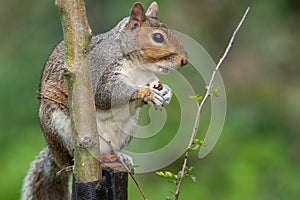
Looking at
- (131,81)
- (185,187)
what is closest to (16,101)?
(185,187)

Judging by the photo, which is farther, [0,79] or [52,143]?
[0,79]

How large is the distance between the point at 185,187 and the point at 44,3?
5.36 ft

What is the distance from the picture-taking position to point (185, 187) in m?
3.41

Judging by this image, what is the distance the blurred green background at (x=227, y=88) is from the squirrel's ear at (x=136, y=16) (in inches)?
56.6

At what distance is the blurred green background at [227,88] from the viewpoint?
3.51m

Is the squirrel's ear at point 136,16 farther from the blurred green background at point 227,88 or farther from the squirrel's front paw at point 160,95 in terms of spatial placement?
the blurred green background at point 227,88

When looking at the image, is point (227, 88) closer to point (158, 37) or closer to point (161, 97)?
point (158, 37)

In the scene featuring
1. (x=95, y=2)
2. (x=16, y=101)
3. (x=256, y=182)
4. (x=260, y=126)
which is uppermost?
(x=95, y=2)

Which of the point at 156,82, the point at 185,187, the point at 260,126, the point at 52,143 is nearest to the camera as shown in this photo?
the point at 156,82

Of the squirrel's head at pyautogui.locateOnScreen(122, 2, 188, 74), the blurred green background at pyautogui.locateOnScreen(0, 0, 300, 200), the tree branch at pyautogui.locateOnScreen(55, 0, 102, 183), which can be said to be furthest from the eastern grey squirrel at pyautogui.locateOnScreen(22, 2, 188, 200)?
the blurred green background at pyautogui.locateOnScreen(0, 0, 300, 200)

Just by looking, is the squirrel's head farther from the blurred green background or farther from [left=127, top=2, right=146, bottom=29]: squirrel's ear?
the blurred green background

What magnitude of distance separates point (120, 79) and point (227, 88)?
2.42m

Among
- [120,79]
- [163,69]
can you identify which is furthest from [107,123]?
[163,69]

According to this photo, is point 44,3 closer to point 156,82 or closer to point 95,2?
point 95,2
